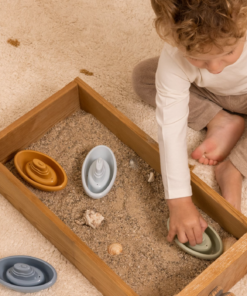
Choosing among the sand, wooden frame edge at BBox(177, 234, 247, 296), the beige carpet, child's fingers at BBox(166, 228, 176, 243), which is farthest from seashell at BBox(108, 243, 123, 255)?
the beige carpet

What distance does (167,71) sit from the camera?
0.98 metres

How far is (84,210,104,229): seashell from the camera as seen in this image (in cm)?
105

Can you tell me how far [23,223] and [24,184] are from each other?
11cm

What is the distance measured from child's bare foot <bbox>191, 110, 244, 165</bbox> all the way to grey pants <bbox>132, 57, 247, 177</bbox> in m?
0.02

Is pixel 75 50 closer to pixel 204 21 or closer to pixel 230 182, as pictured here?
pixel 230 182

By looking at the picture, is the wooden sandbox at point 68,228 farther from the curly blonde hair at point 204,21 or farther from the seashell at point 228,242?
the curly blonde hair at point 204,21

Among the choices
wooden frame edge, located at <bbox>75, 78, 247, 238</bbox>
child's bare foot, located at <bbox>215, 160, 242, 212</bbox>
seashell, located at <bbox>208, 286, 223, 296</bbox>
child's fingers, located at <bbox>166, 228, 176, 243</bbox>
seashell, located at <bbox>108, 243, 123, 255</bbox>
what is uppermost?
wooden frame edge, located at <bbox>75, 78, 247, 238</bbox>

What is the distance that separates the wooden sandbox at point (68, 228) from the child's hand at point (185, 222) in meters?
0.05

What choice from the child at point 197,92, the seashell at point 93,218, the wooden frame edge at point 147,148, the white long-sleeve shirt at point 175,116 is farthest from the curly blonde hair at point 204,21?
the seashell at point 93,218

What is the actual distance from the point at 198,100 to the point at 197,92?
0.10 feet

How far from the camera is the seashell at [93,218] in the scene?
1053 millimetres

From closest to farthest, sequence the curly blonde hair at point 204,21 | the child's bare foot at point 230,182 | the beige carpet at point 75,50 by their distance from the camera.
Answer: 1. the curly blonde hair at point 204,21
2. the child's bare foot at point 230,182
3. the beige carpet at point 75,50

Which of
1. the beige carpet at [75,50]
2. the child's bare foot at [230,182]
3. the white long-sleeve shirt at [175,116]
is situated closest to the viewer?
the white long-sleeve shirt at [175,116]

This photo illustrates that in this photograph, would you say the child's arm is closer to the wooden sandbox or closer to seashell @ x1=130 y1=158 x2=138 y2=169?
the wooden sandbox
